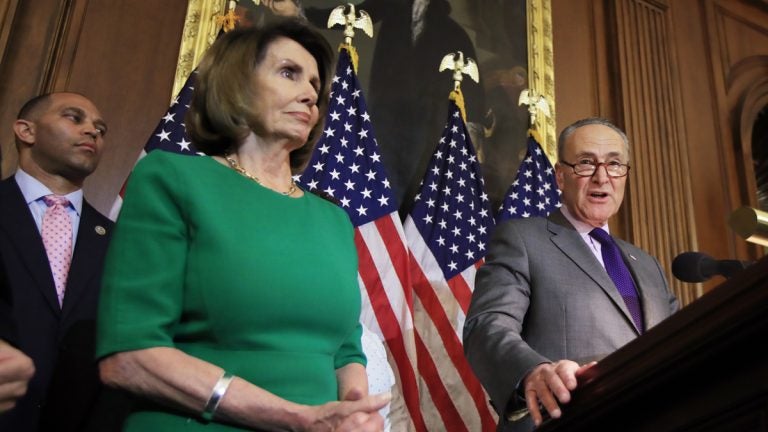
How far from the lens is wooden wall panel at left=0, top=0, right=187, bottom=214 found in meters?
3.65

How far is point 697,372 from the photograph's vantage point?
1.28m

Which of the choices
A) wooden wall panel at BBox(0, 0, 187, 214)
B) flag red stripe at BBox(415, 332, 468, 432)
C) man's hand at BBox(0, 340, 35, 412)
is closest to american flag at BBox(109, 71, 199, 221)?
wooden wall panel at BBox(0, 0, 187, 214)

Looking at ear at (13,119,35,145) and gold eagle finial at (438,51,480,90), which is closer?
ear at (13,119,35,145)

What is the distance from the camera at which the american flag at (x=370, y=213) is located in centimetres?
379

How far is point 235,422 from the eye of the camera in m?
1.31

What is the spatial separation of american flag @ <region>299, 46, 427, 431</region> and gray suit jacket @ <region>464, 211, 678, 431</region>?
55.4 inches

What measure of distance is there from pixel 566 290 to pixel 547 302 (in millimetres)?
65

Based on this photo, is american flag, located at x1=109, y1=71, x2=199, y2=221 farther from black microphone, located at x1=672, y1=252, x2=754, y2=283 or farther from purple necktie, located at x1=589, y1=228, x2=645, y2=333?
black microphone, located at x1=672, y1=252, x2=754, y2=283

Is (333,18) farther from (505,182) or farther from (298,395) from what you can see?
(298,395)

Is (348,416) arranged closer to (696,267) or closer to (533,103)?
(696,267)

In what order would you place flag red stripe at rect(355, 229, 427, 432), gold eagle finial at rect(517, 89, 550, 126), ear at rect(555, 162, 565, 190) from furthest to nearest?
gold eagle finial at rect(517, 89, 550, 126) → flag red stripe at rect(355, 229, 427, 432) → ear at rect(555, 162, 565, 190)

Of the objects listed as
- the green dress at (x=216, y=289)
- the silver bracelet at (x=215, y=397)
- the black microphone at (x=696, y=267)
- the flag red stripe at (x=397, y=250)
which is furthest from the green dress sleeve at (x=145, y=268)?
the flag red stripe at (x=397, y=250)

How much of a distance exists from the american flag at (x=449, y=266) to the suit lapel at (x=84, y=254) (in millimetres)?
1744

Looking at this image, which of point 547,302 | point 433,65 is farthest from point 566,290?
point 433,65
